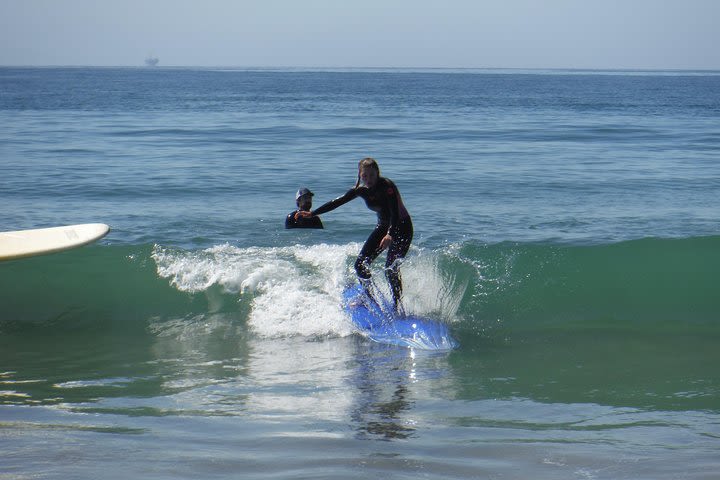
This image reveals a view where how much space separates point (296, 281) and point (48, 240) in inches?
120

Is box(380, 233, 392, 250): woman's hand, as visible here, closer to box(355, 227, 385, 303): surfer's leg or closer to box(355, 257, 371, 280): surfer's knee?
box(355, 227, 385, 303): surfer's leg

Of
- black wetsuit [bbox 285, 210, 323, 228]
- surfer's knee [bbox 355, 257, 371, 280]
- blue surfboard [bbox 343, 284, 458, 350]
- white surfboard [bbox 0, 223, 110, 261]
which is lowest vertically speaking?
blue surfboard [bbox 343, 284, 458, 350]

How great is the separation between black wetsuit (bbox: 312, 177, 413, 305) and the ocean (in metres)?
0.71

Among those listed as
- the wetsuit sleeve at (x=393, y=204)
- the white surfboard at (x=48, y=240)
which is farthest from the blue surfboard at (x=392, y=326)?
the white surfboard at (x=48, y=240)

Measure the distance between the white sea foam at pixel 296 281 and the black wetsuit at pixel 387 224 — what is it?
53 centimetres

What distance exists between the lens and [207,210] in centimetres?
1573

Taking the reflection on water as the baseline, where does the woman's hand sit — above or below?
above

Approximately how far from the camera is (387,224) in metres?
8.77

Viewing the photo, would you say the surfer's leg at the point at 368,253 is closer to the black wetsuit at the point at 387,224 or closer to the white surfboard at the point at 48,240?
the black wetsuit at the point at 387,224

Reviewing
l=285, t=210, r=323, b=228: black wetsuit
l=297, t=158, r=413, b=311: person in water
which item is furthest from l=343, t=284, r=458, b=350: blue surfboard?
l=285, t=210, r=323, b=228: black wetsuit

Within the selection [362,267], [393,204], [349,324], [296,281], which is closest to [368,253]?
[362,267]

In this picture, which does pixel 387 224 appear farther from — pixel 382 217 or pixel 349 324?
pixel 349 324

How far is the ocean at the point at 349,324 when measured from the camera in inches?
215

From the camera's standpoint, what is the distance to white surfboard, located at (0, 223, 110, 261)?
8.92m
